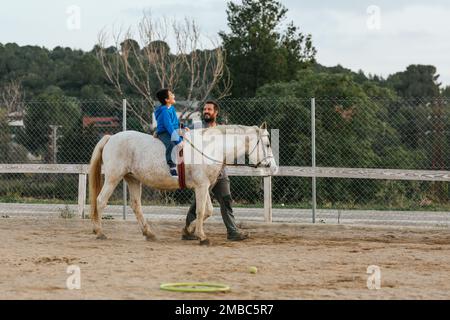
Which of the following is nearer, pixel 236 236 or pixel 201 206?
pixel 201 206

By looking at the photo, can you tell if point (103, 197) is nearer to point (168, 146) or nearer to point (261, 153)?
point (168, 146)

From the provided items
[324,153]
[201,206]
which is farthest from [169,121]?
[324,153]

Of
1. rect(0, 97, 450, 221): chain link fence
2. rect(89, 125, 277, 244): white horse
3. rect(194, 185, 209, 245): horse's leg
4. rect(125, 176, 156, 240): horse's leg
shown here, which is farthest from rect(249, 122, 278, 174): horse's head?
rect(0, 97, 450, 221): chain link fence

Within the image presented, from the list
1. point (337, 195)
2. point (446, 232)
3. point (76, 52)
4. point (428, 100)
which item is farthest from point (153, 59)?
point (76, 52)

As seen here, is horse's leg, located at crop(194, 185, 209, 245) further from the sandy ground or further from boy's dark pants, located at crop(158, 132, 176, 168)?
boy's dark pants, located at crop(158, 132, 176, 168)

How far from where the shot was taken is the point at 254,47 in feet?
120

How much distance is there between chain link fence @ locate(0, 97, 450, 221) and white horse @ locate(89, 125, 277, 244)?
15.5 ft

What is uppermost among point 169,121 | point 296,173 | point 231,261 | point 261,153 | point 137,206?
point 169,121

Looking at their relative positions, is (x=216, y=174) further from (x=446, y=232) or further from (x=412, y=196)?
(x=412, y=196)

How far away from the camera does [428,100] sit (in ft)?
49.3

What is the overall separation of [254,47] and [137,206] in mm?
25375

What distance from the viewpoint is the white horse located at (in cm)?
1132

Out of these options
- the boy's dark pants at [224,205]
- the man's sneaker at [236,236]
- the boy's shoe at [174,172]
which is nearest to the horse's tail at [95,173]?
the boy's shoe at [174,172]

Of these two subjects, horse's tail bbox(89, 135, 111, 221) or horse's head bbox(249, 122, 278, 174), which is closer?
horse's head bbox(249, 122, 278, 174)
